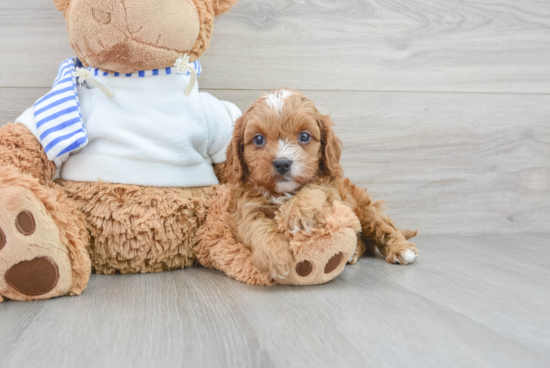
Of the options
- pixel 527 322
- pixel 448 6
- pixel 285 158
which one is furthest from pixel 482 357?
pixel 448 6

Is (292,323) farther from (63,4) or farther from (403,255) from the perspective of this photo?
(63,4)

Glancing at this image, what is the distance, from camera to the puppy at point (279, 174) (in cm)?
114

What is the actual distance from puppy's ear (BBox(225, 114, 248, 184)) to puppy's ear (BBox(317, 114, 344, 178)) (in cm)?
22

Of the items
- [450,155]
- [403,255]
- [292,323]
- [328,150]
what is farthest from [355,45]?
[292,323]

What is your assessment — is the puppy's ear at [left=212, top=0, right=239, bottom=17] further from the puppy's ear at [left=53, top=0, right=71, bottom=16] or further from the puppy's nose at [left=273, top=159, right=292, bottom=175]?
the puppy's nose at [left=273, top=159, right=292, bottom=175]

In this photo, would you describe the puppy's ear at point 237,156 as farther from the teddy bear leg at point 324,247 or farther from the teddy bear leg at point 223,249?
the teddy bear leg at point 324,247

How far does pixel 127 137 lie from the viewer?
1317mm

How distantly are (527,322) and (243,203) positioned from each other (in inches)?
29.6

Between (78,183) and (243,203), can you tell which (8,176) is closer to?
(78,183)

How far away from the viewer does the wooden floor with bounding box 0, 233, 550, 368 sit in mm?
788

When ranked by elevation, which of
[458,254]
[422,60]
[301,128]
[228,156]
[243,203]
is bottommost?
[458,254]

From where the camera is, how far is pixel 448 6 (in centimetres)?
190

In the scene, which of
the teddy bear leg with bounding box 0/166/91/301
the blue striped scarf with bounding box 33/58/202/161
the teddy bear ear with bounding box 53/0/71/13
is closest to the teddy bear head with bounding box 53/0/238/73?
the teddy bear ear with bounding box 53/0/71/13

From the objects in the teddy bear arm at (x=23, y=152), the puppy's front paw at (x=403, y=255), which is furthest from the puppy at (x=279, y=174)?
the teddy bear arm at (x=23, y=152)
